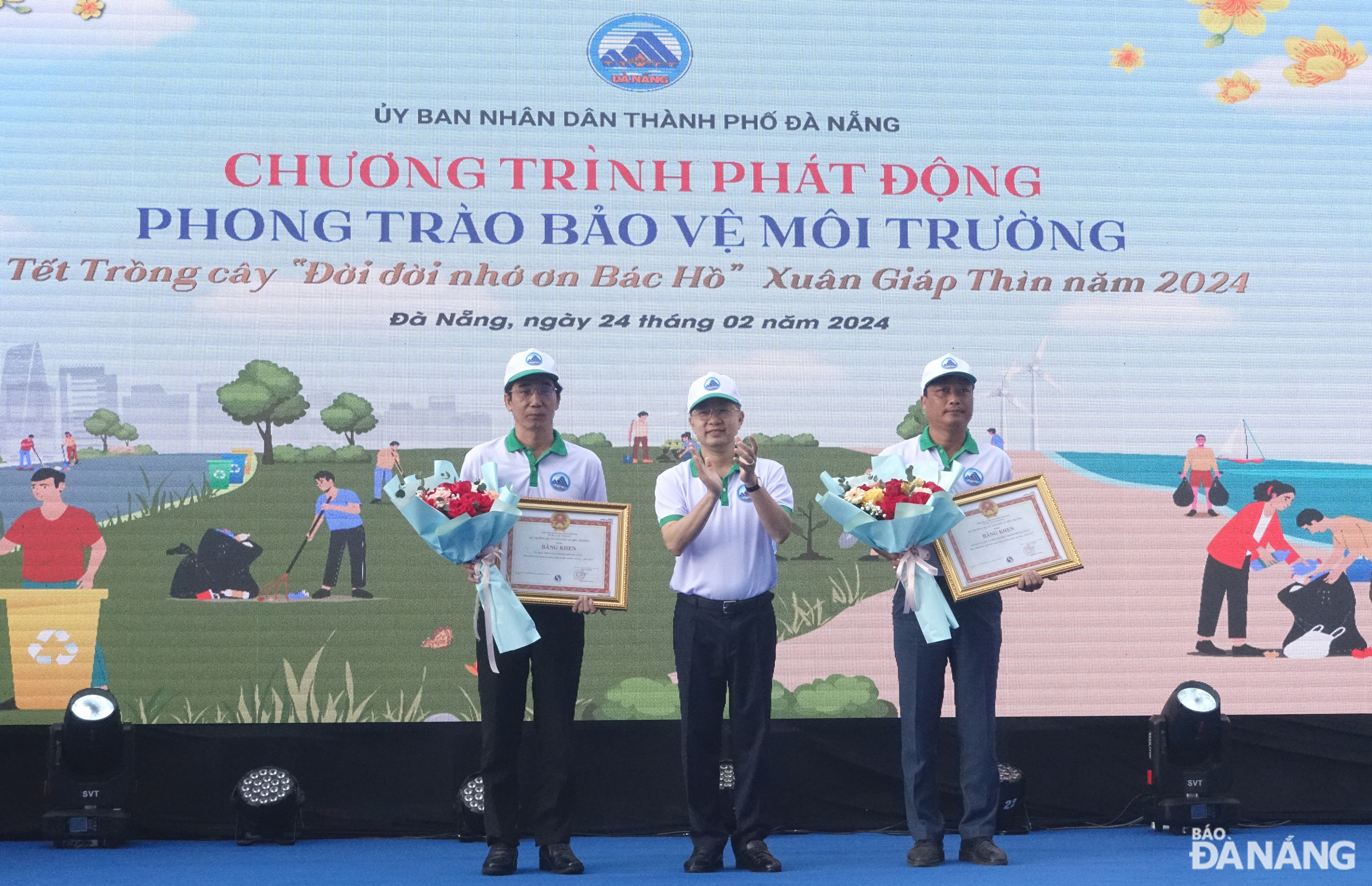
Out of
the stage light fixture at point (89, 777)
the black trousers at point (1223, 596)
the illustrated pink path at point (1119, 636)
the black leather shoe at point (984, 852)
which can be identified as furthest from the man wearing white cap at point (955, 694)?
the stage light fixture at point (89, 777)

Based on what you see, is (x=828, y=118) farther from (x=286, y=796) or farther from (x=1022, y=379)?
(x=286, y=796)

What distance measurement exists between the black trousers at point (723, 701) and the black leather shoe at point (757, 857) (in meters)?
0.02

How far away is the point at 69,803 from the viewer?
13.7 ft

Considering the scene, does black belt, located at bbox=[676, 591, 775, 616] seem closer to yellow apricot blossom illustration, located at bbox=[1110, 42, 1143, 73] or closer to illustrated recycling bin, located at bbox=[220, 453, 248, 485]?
illustrated recycling bin, located at bbox=[220, 453, 248, 485]

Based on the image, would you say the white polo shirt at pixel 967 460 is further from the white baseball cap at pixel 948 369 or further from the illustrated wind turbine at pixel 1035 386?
the illustrated wind turbine at pixel 1035 386

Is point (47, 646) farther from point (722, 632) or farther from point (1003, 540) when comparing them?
point (1003, 540)

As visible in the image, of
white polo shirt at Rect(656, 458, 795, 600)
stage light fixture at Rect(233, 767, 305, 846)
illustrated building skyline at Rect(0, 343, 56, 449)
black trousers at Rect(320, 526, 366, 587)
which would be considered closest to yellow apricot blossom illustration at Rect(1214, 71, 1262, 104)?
white polo shirt at Rect(656, 458, 795, 600)

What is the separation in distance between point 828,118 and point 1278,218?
1.75 metres

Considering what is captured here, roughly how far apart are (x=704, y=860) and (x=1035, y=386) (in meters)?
2.18

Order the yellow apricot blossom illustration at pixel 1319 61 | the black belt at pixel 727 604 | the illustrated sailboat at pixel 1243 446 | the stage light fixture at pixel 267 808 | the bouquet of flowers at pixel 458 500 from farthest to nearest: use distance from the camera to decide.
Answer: the yellow apricot blossom illustration at pixel 1319 61
the illustrated sailboat at pixel 1243 446
the stage light fixture at pixel 267 808
the black belt at pixel 727 604
the bouquet of flowers at pixel 458 500

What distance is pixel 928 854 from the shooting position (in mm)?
3645

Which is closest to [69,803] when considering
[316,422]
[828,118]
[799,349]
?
[316,422]

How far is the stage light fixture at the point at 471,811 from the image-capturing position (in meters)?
4.34

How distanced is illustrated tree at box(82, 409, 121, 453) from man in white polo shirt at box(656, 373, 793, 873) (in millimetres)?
2113
